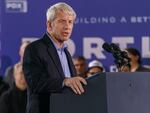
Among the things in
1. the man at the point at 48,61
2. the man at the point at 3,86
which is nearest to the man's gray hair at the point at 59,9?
the man at the point at 48,61

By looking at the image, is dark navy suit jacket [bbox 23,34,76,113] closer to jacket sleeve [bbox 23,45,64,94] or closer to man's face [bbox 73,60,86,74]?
jacket sleeve [bbox 23,45,64,94]

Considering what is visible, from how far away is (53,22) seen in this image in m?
4.17

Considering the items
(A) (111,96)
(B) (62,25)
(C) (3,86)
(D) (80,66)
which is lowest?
(C) (3,86)

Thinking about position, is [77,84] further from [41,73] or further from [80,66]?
[80,66]

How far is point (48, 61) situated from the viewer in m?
4.13

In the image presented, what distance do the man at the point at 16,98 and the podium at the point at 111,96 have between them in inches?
99.4

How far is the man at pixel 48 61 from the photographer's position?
4.00 meters

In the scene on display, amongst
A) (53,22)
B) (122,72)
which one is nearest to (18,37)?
(53,22)

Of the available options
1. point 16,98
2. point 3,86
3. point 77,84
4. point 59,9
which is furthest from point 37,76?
point 3,86

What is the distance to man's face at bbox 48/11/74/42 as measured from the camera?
4086 mm

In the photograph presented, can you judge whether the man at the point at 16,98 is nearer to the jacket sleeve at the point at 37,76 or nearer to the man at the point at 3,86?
the man at the point at 3,86

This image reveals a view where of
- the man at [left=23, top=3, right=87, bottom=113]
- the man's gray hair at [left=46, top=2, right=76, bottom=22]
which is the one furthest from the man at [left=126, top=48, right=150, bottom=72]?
the man's gray hair at [left=46, top=2, right=76, bottom=22]

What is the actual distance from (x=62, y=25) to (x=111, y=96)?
706 mm

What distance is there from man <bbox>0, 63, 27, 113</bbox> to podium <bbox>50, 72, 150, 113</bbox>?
252 cm
